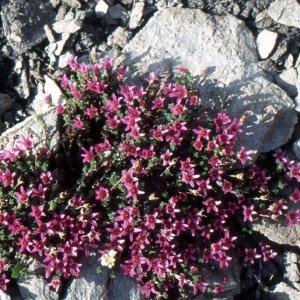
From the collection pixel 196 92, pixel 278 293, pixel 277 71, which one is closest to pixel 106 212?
pixel 196 92

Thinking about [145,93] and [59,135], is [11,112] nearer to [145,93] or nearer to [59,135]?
[59,135]

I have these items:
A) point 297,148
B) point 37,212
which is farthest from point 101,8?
point 297,148

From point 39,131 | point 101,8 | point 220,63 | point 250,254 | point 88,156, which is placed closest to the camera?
point 88,156

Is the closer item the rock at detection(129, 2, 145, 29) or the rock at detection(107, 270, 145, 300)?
the rock at detection(107, 270, 145, 300)

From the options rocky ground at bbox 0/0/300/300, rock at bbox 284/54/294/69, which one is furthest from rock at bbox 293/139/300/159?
rock at bbox 284/54/294/69

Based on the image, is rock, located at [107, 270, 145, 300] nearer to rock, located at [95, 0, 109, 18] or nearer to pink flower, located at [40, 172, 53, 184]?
pink flower, located at [40, 172, 53, 184]

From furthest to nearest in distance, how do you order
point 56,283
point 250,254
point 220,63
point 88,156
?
point 220,63
point 250,254
point 88,156
point 56,283

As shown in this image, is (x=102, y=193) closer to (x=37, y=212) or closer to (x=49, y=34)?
(x=37, y=212)
